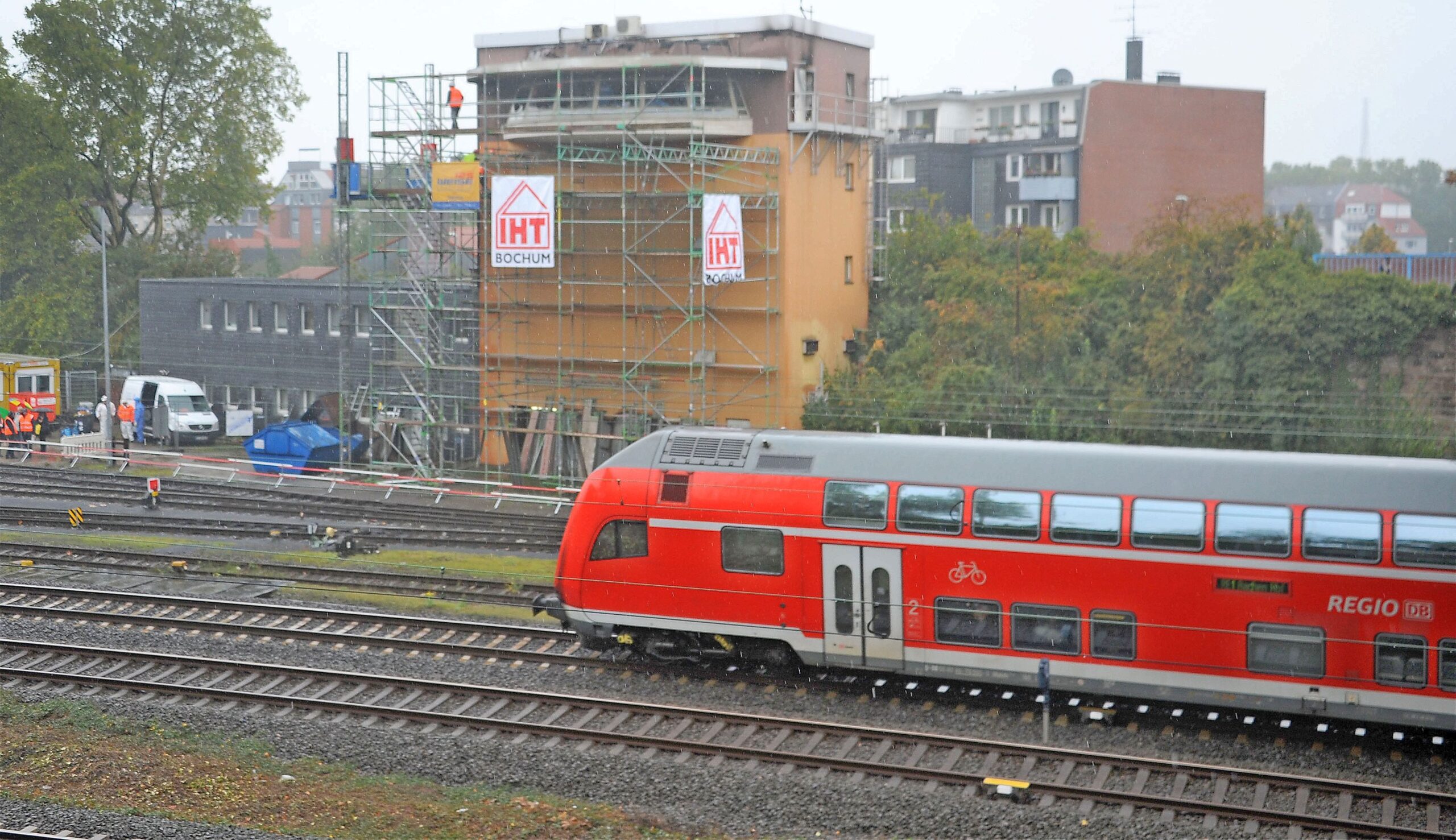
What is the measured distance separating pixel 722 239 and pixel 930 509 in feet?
58.6

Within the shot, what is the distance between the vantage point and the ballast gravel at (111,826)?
10.8 meters

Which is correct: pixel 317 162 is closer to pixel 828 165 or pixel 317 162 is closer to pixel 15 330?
pixel 15 330

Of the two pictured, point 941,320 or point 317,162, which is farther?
point 317,162

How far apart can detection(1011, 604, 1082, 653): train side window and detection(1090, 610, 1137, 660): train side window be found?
0.54ft

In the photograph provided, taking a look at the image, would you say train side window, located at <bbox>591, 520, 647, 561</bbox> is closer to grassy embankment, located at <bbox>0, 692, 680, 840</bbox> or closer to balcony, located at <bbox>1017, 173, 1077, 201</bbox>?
grassy embankment, located at <bbox>0, 692, 680, 840</bbox>

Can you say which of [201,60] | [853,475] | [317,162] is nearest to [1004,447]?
[853,475]

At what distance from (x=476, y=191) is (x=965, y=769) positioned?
918 inches

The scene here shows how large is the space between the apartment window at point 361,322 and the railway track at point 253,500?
27.5 ft

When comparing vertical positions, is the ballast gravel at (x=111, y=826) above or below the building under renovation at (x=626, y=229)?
below

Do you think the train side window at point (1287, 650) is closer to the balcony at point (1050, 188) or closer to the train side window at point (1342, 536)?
the train side window at point (1342, 536)

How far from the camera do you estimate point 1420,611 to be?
12508 mm

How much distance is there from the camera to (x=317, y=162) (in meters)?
151

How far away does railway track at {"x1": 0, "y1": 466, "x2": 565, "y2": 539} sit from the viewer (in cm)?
→ 2739

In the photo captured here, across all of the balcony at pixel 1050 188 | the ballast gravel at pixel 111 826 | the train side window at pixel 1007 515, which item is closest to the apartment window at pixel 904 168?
the balcony at pixel 1050 188
